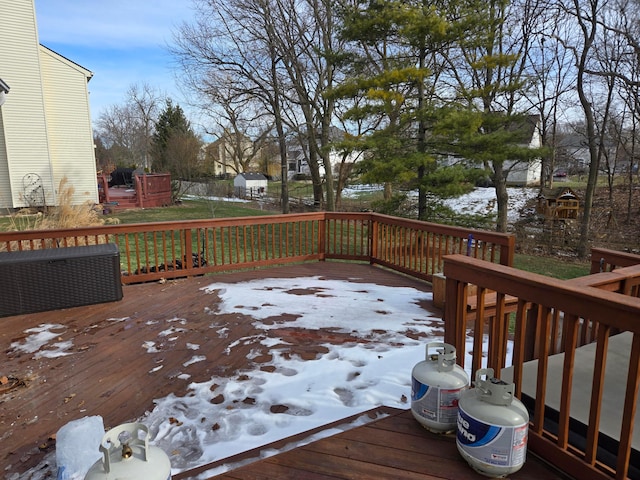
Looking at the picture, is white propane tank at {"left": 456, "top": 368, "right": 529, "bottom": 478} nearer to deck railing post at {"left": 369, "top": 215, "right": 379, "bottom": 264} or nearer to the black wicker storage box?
the black wicker storage box

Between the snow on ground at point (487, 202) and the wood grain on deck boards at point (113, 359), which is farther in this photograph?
the snow on ground at point (487, 202)

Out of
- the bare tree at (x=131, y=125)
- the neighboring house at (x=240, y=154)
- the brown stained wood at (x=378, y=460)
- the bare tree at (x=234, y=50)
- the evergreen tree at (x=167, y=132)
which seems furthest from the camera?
the bare tree at (x=131, y=125)

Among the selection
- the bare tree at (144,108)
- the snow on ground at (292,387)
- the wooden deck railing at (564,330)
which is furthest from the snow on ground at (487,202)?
the bare tree at (144,108)

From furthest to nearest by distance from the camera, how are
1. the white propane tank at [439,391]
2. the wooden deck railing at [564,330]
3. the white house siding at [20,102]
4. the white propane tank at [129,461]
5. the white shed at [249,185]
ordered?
the white shed at [249,185], the white house siding at [20,102], the white propane tank at [439,391], the wooden deck railing at [564,330], the white propane tank at [129,461]

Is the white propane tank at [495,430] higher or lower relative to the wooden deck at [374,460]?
higher

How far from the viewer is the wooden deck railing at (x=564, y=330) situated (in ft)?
4.53

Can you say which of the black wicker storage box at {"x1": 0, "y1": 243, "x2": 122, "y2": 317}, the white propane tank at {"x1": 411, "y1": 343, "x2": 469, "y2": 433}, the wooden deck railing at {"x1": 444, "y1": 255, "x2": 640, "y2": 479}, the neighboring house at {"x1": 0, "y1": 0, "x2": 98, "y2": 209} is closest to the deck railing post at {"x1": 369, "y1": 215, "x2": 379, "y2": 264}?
the black wicker storage box at {"x1": 0, "y1": 243, "x2": 122, "y2": 317}

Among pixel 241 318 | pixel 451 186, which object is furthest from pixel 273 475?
pixel 451 186

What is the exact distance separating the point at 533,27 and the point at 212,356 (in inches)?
560

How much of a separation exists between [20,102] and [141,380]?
42.3 ft

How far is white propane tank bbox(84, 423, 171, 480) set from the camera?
124 cm

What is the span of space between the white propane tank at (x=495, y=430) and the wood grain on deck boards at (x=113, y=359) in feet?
5.05

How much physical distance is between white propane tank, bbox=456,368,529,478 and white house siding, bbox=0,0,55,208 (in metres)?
14.0

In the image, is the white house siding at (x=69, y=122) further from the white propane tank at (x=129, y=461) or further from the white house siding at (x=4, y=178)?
the white propane tank at (x=129, y=461)
